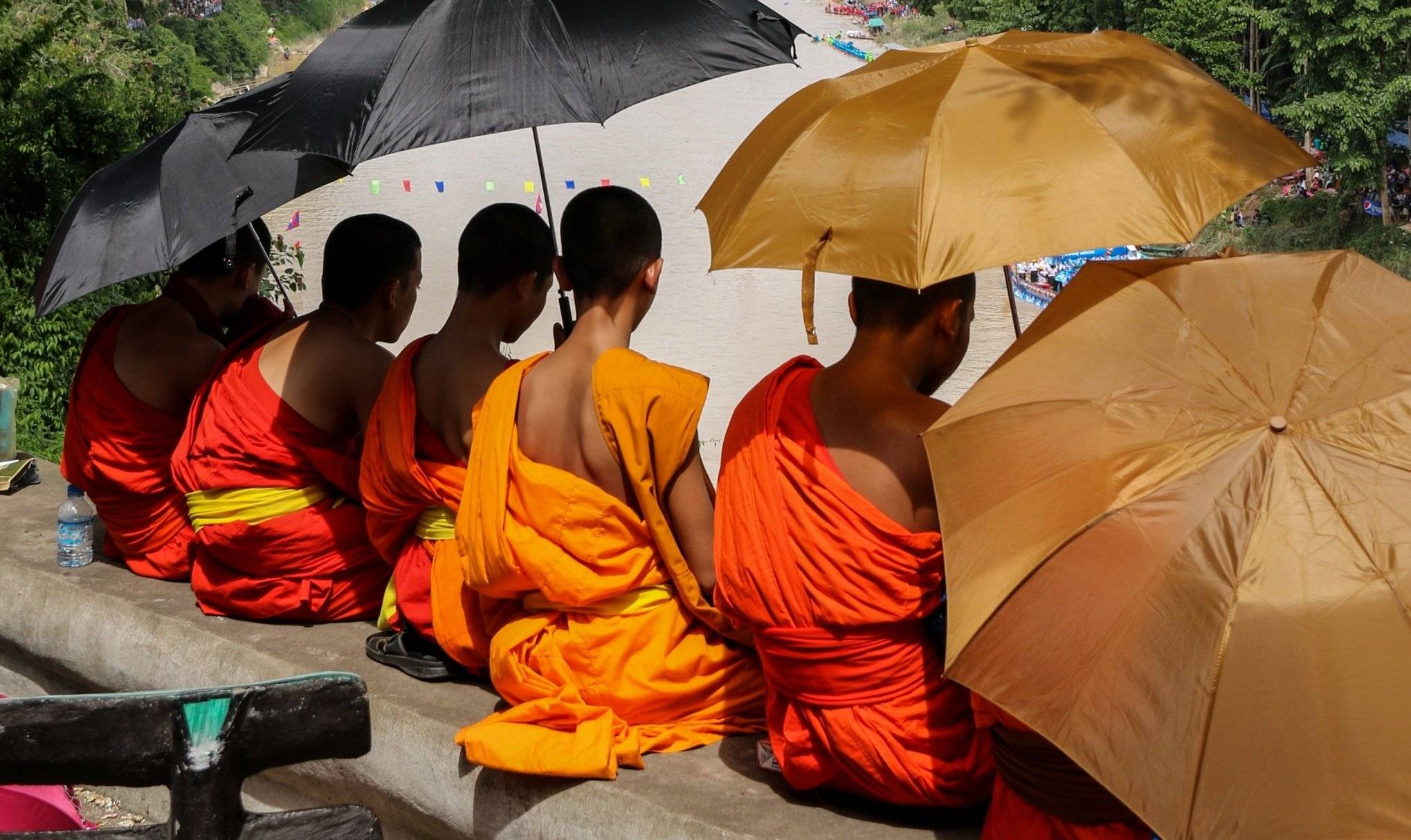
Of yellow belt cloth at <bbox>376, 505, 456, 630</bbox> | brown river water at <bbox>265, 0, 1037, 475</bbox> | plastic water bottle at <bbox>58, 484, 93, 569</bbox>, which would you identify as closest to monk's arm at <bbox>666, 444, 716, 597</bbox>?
yellow belt cloth at <bbox>376, 505, 456, 630</bbox>

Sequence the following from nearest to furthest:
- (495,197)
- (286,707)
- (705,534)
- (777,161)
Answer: (286,707) → (777,161) → (705,534) → (495,197)

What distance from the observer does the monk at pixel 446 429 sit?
3.28 metres

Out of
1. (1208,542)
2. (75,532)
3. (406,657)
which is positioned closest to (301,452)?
(406,657)

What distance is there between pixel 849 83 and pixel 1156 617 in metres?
1.30

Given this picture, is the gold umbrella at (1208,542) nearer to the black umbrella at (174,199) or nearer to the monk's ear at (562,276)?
the monk's ear at (562,276)

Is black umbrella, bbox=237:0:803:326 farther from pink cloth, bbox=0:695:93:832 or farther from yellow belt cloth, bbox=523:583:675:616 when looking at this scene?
pink cloth, bbox=0:695:93:832

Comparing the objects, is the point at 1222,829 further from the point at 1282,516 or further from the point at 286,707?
the point at 286,707

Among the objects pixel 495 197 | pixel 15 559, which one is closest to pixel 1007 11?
pixel 495 197

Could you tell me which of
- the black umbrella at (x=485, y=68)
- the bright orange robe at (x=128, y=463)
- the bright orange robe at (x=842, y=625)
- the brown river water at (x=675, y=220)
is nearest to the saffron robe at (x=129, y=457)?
the bright orange robe at (x=128, y=463)

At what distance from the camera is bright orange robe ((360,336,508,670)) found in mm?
3236

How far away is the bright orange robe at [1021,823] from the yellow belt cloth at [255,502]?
2.07m

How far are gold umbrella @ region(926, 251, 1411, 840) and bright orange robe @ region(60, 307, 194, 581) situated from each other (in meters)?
2.80

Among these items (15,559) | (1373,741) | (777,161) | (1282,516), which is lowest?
(15,559)

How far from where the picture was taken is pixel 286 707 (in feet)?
6.25
